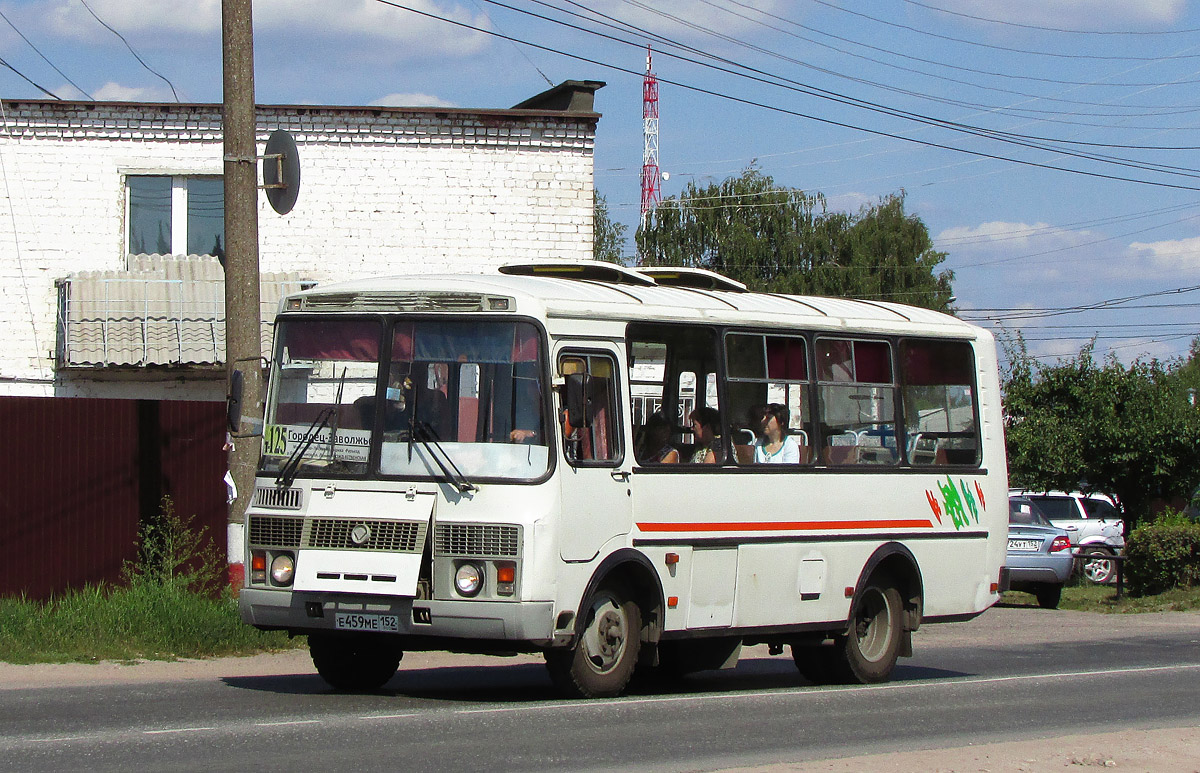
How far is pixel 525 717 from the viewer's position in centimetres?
897

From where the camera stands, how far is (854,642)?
12133 mm

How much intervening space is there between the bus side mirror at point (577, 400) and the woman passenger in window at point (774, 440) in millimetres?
1878

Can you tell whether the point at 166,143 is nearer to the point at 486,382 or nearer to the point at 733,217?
the point at 486,382

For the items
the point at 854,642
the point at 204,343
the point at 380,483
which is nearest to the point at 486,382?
the point at 380,483

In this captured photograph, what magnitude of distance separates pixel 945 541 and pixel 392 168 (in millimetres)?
10574

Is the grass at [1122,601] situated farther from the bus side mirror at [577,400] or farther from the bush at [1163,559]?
the bus side mirror at [577,400]

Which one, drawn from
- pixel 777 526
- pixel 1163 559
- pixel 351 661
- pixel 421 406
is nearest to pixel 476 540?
pixel 421 406

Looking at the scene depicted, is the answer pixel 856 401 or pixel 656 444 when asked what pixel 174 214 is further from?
pixel 656 444

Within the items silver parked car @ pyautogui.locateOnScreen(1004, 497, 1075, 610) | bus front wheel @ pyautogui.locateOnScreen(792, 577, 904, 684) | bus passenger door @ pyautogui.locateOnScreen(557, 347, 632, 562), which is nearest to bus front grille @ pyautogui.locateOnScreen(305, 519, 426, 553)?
bus passenger door @ pyautogui.locateOnScreen(557, 347, 632, 562)

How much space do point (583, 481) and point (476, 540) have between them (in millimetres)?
832

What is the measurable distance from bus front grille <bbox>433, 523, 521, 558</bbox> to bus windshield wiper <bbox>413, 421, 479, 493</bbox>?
238mm

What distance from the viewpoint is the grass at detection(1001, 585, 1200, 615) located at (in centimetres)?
2283

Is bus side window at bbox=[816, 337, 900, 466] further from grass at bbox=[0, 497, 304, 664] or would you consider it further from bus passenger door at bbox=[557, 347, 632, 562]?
grass at bbox=[0, 497, 304, 664]

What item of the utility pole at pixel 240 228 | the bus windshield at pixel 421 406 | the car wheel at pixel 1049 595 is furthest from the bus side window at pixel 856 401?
the car wheel at pixel 1049 595
